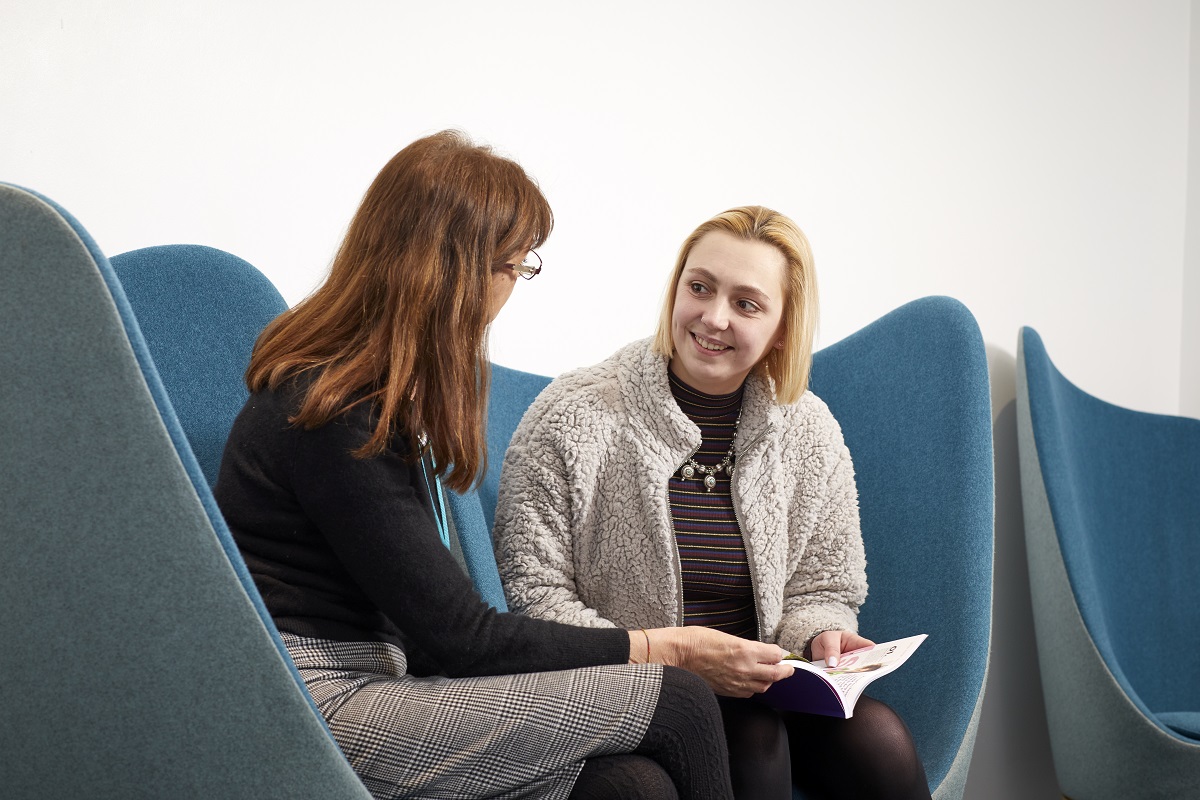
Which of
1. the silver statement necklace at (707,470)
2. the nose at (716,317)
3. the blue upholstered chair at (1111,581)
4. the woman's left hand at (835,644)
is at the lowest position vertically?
the blue upholstered chair at (1111,581)

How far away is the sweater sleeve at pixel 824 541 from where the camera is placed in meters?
1.58

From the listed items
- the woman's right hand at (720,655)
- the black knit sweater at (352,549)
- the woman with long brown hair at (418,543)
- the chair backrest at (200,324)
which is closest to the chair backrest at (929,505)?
the woman's right hand at (720,655)

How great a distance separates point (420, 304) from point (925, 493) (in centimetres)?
93

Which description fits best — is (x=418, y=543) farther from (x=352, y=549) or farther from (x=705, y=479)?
(x=705, y=479)

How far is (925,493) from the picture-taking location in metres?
1.67

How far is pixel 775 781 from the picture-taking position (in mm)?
1243

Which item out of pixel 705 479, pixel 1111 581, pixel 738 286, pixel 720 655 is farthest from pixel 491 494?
pixel 1111 581

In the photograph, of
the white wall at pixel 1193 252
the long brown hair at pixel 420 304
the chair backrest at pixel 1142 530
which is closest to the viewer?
the long brown hair at pixel 420 304

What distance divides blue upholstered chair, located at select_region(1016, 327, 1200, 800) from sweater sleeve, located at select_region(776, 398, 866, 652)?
2.13 feet

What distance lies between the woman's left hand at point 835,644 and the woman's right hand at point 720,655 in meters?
0.26

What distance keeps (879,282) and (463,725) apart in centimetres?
165

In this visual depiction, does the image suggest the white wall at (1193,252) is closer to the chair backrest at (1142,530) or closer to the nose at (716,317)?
the chair backrest at (1142,530)

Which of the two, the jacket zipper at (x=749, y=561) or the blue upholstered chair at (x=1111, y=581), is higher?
the jacket zipper at (x=749, y=561)

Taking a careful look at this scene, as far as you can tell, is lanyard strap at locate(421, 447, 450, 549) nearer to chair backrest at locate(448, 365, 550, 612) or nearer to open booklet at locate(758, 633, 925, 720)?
chair backrest at locate(448, 365, 550, 612)
